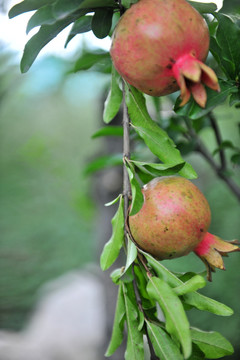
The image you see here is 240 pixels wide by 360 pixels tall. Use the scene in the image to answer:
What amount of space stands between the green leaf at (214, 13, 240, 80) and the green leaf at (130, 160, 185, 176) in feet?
0.67

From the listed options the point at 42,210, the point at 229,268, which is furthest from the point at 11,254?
the point at 229,268

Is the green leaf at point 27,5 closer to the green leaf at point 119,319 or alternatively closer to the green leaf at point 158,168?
the green leaf at point 158,168

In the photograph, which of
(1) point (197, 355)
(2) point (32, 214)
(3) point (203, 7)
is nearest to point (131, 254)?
(1) point (197, 355)

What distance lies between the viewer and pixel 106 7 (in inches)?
23.6

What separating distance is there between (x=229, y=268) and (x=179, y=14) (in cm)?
140

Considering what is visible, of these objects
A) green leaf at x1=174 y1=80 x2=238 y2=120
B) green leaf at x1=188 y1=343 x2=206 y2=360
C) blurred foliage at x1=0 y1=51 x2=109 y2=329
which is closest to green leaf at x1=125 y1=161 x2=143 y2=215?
green leaf at x1=174 y1=80 x2=238 y2=120

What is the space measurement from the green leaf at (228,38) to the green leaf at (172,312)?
14.5 inches

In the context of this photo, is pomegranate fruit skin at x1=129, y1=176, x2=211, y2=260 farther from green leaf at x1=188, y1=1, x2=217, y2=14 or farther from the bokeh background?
the bokeh background

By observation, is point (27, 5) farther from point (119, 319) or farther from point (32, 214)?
point (32, 214)

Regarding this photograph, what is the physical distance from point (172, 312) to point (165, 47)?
0.34 m

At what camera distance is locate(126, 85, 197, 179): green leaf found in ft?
2.05

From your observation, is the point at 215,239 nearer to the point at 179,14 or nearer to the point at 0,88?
the point at 179,14

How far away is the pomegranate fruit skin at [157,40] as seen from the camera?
1.68ft

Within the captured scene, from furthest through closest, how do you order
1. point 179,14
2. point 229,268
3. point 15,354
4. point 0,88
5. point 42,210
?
point 42,210 → point 0,88 → point 15,354 → point 229,268 → point 179,14
